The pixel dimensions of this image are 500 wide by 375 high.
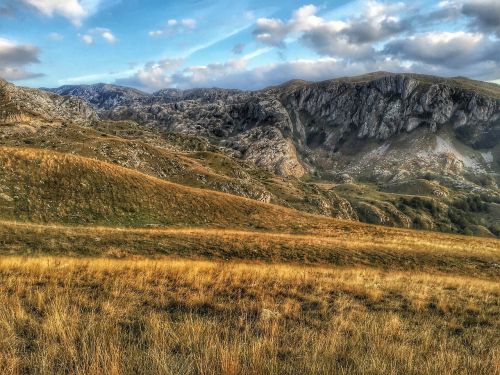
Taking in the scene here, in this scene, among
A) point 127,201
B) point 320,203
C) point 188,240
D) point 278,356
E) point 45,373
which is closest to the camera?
point 45,373

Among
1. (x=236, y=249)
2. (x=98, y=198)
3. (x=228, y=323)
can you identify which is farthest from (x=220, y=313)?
(x=98, y=198)

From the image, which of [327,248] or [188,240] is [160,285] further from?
[327,248]

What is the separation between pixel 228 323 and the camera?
888 cm

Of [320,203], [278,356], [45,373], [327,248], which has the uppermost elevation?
[45,373]

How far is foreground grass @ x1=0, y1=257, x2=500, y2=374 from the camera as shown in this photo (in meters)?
6.13

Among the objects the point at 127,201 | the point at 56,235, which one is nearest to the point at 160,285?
the point at 56,235

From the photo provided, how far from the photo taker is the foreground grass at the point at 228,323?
20.1 ft

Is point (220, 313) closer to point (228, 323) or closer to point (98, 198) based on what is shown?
point (228, 323)

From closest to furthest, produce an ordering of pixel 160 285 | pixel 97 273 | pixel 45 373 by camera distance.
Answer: pixel 45 373 → pixel 160 285 → pixel 97 273

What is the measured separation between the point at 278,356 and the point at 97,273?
9.64 m

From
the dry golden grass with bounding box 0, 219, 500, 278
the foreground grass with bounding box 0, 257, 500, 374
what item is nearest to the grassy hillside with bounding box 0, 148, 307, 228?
the dry golden grass with bounding box 0, 219, 500, 278

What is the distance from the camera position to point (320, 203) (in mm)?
147375

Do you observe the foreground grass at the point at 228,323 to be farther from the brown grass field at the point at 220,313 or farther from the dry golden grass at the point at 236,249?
the dry golden grass at the point at 236,249

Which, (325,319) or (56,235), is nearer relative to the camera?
(325,319)
